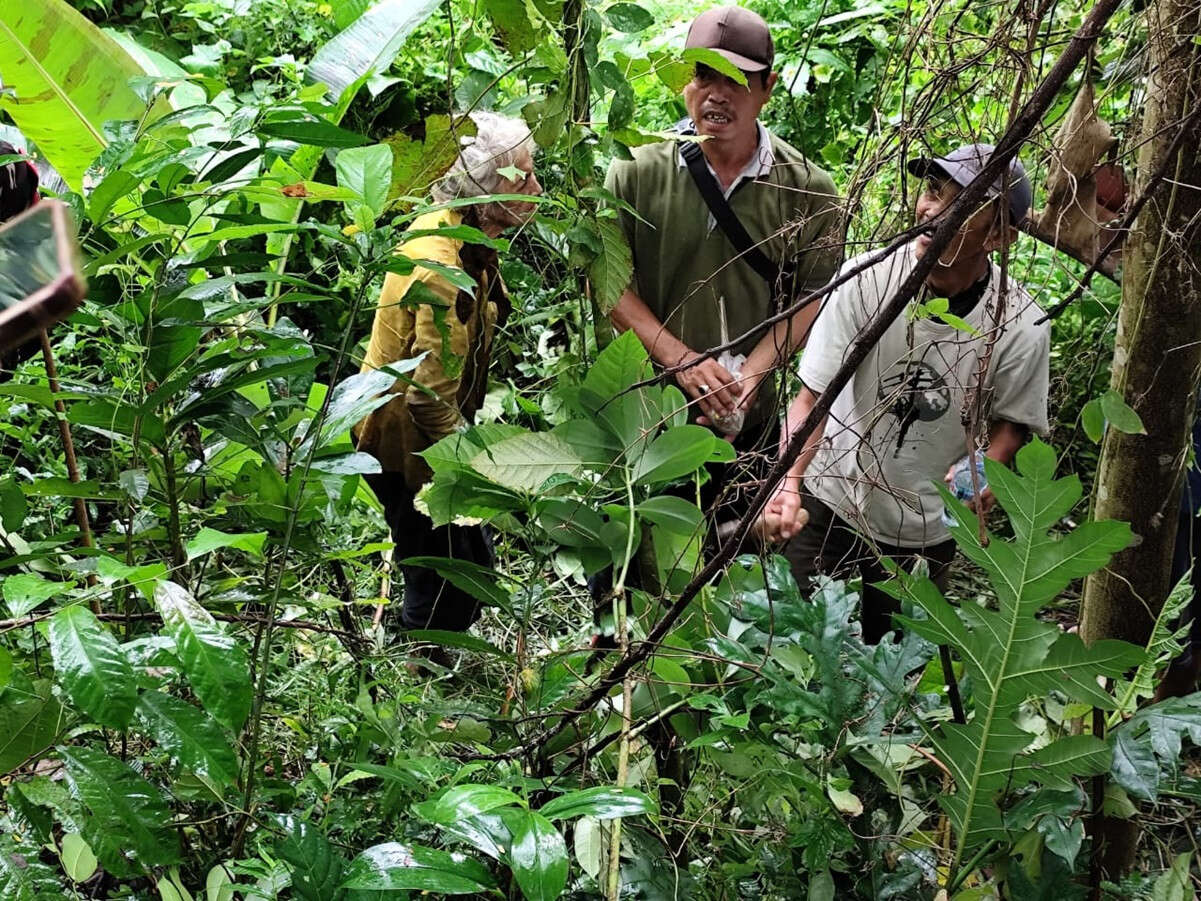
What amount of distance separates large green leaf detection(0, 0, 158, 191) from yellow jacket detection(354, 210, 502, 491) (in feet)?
2.46

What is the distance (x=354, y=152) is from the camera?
1248mm

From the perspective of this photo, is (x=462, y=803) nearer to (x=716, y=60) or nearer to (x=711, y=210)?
(x=716, y=60)

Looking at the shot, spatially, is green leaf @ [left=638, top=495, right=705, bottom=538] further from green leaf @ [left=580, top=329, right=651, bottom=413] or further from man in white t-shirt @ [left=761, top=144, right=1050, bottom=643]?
man in white t-shirt @ [left=761, top=144, right=1050, bottom=643]

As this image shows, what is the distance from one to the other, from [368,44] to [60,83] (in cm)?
54

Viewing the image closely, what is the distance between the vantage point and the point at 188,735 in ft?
3.45

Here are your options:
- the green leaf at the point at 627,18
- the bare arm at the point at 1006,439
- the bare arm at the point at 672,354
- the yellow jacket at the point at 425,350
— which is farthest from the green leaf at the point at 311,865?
the bare arm at the point at 1006,439

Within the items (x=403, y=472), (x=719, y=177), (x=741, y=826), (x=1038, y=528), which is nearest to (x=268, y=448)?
(x=741, y=826)

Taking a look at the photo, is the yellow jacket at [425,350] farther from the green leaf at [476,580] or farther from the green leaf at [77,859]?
the green leaf at [77,859]

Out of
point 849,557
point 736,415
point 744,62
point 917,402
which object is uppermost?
point 744,62

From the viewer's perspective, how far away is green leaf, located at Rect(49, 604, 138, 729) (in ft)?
3.06

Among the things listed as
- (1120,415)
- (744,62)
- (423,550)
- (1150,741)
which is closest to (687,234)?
(744,62)

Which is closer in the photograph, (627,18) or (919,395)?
(627,18)

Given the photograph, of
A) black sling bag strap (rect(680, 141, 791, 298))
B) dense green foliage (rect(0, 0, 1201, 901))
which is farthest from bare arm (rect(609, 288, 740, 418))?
dense green foliage (rect(0, 0, 1201, 901))

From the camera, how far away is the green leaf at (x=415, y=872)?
0.99m
